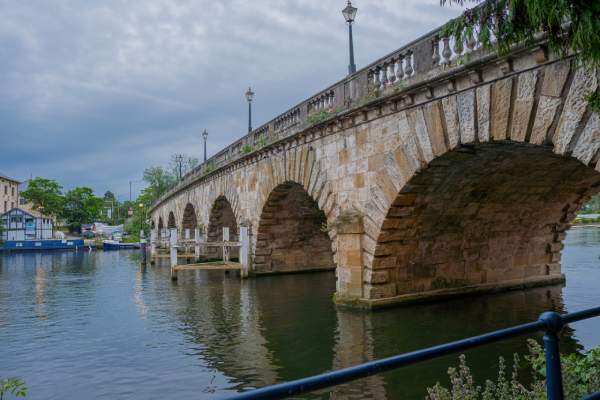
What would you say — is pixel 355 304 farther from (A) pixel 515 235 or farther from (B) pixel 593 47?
(B) pixel 593 47

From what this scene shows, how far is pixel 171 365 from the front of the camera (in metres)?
7.66

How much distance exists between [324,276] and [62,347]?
1094 cm

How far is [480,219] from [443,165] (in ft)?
10.6

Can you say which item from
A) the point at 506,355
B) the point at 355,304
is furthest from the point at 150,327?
the point at 506,355

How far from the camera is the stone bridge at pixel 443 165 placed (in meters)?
6.75

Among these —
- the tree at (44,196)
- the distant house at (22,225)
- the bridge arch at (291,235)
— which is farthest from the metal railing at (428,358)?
the tree at (44,196)

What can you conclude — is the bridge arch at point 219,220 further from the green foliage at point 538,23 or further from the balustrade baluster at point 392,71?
the green foliage at point 538,23

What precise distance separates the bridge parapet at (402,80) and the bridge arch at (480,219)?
46.9 inches

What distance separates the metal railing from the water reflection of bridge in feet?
13.7

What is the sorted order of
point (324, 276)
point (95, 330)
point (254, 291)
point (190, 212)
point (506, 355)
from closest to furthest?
point (506, 355), point (95, 330), point (254, 291), point (324, 276), point (190, 212)

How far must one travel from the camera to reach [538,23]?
426 cm

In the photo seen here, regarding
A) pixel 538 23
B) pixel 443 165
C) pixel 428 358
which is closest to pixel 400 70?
pixel 443 165

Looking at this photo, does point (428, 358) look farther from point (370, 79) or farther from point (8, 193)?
point (8, 193)

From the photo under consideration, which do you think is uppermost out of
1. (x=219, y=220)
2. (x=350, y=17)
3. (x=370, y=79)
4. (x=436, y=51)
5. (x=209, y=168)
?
(x=350, y=17)
